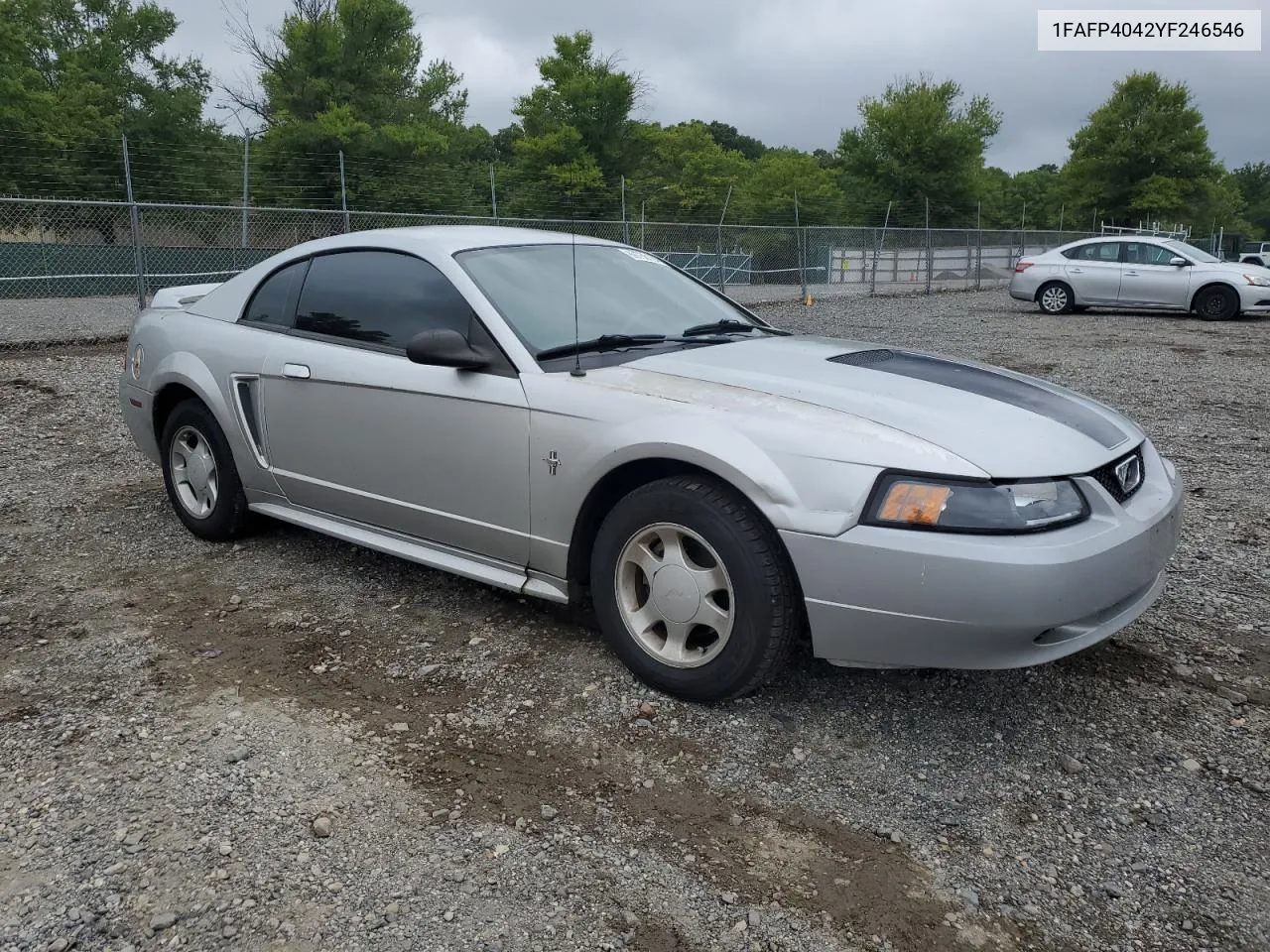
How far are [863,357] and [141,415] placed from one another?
11.3ft

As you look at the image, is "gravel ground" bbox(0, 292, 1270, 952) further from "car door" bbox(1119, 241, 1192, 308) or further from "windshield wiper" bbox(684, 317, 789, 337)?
"car door" bbox(1119, 241, 1192, 308)

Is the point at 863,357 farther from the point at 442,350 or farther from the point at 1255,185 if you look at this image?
the point at 1255,185

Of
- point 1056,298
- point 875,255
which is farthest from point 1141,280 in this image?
point 875,255

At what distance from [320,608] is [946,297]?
2077 cm

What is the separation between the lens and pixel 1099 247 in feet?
56.9

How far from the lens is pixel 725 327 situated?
13.3 ft

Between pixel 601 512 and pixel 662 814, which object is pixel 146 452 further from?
pixel 662 814

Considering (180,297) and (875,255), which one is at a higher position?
(875,255)

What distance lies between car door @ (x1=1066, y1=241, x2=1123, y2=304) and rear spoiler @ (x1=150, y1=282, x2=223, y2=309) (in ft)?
51.9

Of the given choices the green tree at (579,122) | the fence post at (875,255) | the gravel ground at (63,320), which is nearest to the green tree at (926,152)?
the green tree at (579,122)

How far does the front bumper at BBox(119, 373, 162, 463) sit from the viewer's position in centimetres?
481

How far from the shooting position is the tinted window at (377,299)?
12.1 feet

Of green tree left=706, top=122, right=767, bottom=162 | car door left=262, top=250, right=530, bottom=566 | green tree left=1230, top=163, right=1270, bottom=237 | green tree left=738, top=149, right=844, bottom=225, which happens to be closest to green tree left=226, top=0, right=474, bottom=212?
green tree left=738, top=149, right=844, bottom=225

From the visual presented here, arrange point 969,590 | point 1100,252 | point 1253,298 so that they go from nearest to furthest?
point 969,590 → point 1253,298 → point 1100,252
